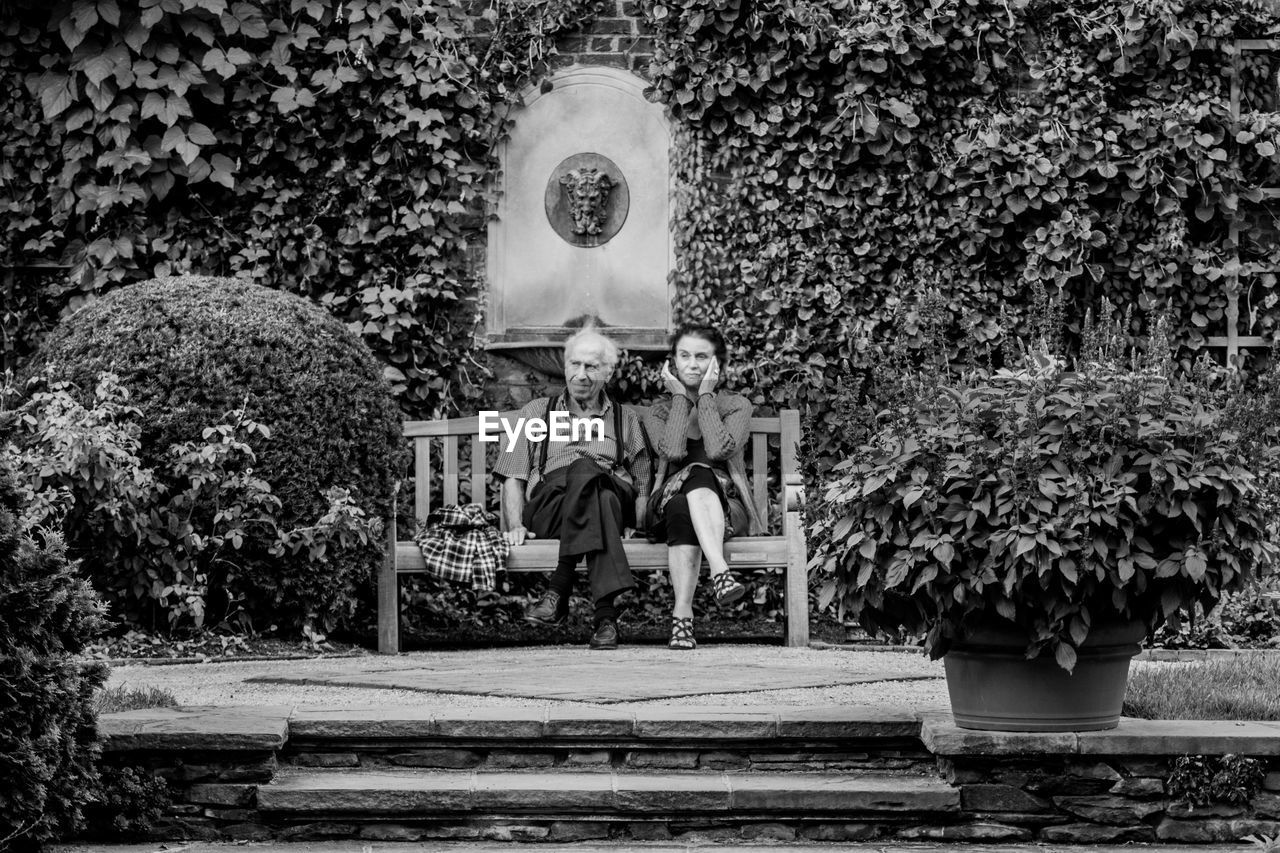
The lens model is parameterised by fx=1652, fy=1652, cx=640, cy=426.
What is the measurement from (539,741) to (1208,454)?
5.47ft

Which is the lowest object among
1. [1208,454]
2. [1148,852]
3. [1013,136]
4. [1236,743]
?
[1148,852]

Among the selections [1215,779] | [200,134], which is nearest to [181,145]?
[200,134]

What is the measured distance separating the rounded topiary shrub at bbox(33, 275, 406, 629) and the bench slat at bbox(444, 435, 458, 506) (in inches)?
29.5

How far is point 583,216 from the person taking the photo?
7758 mm

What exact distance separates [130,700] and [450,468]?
2975mm

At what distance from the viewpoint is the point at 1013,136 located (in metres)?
7.61

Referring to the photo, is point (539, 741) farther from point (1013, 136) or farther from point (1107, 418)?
point (1013, 136)

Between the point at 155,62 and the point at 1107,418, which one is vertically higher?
the point at 155,62

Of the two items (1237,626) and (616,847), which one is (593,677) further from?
(1237,626)

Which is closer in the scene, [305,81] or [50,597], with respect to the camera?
[50,597]

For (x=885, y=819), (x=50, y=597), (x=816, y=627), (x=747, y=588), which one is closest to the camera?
(x=50, y=597)

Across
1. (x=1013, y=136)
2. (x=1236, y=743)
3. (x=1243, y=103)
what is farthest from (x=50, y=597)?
(x=1243, y=103)

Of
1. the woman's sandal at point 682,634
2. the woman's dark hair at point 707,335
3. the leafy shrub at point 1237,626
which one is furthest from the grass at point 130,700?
the leafy shrub at point 1237,626

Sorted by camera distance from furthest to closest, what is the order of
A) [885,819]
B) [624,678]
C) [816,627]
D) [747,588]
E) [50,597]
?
1. [747,588]
2. [816,627]
3. [624,678]
4. [885,819]
5. [50,597]
